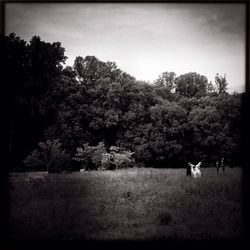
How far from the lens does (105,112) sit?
8117mm

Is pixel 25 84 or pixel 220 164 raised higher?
pixel 25 84

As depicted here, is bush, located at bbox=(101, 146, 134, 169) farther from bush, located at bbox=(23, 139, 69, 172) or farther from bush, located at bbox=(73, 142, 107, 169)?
bush, located at bbox=(23, 139, 69, 172)

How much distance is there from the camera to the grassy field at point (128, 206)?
751 cm

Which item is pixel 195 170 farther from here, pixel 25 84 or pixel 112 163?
pixel 25 84

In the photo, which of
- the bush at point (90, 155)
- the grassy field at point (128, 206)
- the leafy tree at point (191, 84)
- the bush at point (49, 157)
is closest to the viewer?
the grassy field at point (128, 206)

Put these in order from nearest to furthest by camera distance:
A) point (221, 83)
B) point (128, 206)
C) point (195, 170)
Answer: point (128, 206) → point (195, 170) → point (221, 83)

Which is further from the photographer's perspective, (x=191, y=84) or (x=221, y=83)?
(x=191, y=84)

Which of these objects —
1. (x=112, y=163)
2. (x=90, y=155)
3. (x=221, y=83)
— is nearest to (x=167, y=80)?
(x=221, y=83)

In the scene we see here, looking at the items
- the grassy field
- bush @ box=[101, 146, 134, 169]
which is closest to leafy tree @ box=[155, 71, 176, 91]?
bush @ box=[101, 146, 134, 169]

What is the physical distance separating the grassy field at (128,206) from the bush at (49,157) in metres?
0.21

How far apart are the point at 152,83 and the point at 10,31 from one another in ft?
9.24

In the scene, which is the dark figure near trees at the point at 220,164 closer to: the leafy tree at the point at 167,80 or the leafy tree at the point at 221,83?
the leafy tree at the point at 221,83

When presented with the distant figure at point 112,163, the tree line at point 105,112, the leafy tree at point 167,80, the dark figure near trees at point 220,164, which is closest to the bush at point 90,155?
the tree line at point 105,112

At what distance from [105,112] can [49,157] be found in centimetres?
135
